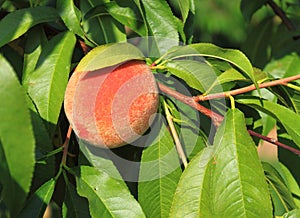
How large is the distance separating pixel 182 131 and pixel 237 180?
0.56 feet

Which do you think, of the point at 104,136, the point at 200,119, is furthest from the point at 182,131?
the point at 104,136

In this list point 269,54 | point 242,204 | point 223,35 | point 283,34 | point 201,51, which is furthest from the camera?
point 223,35

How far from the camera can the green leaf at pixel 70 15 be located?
0.88m

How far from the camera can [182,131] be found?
89cm

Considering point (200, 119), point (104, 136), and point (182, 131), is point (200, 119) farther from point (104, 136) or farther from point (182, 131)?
point (104, 136)

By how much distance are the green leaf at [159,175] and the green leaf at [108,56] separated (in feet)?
0.44

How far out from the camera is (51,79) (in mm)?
855

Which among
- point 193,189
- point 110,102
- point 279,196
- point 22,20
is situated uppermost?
point 22,20

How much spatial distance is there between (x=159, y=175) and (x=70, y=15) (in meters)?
0.28

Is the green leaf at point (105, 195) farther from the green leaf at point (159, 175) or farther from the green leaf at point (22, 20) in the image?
the green leaf at point (22, 20)

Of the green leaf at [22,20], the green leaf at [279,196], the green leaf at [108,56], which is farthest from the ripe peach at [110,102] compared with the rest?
the green leaf at [279,196]

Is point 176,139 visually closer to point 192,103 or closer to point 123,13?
point 192,103

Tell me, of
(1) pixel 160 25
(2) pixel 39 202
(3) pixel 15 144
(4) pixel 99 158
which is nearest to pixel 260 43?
(1) pixel 160 25

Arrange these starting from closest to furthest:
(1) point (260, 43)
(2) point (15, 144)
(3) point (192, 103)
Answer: (2) point (15, 144) < (3) point (192, 103) < (1) point (260, 43)
